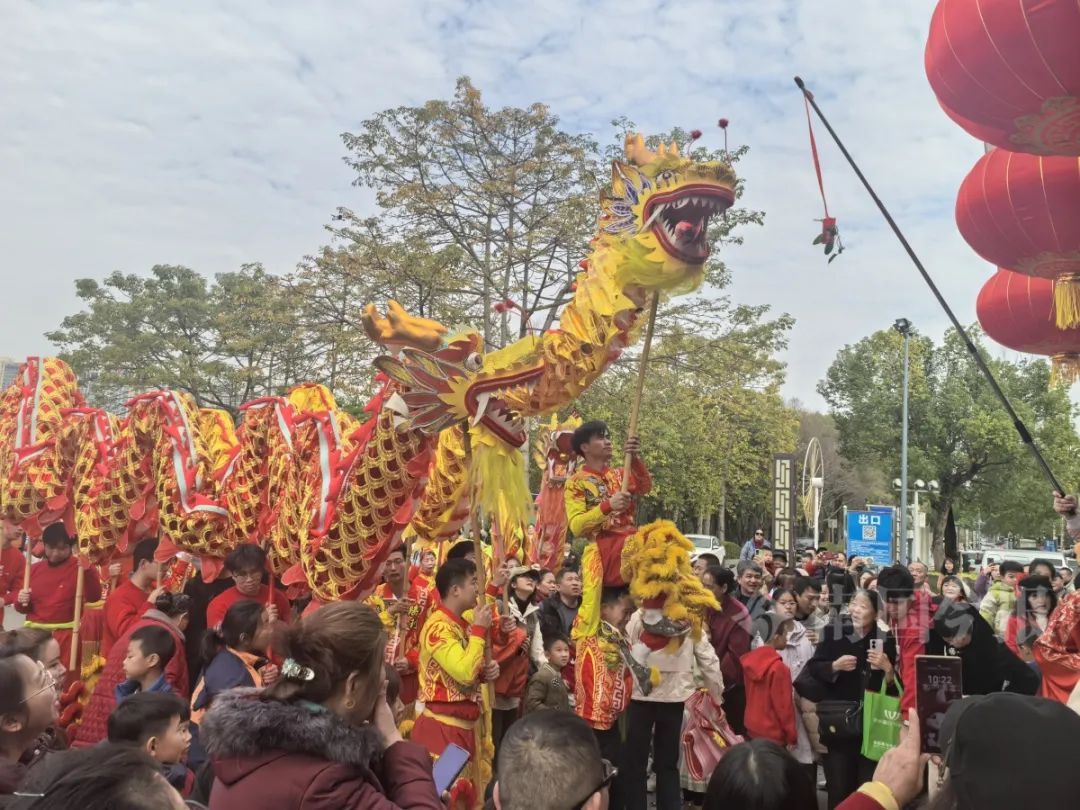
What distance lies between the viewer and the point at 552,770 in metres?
1.67

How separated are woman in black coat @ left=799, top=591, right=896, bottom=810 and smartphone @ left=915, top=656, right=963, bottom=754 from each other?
220cm

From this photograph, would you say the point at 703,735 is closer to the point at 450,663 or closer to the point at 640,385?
the point at 450,663

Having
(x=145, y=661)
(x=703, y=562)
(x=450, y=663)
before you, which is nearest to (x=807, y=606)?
(x=703, y=562)

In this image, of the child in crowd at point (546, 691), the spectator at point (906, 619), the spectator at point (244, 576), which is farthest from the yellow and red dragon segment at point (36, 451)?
the spectator at point (906, 619)

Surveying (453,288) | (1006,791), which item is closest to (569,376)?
(1006,791)

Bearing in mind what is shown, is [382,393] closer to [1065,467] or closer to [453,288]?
[453,288]

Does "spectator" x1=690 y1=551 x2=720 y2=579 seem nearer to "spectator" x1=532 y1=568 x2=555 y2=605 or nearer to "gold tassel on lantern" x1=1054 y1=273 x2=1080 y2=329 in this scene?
"spectator" x1=532 y1=568 x2=555 y2=605

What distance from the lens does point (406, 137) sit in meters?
13.8

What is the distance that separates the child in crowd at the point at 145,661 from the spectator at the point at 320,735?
199cm

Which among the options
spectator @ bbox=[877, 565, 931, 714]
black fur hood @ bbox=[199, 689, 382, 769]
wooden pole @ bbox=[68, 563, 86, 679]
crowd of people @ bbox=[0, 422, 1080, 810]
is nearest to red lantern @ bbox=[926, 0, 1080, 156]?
crowd of people @ bbox=[0, 422, 1080, 810]

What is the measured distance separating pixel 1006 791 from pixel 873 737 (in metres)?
3.00

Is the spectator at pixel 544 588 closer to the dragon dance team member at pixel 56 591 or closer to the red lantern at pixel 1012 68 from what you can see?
the dragon dance team member at pixel 56 591

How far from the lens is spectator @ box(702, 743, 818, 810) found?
1701mm

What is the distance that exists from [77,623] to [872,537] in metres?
14.2
